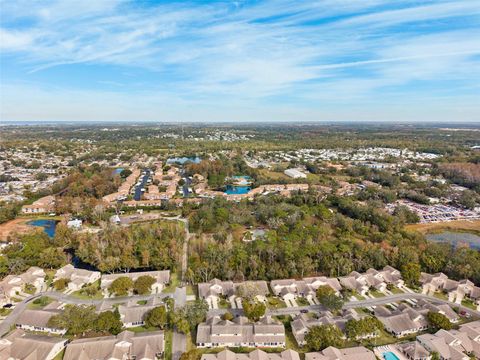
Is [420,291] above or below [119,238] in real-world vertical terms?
below

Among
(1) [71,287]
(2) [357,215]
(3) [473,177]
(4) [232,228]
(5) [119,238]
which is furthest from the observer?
(3) [473,177]

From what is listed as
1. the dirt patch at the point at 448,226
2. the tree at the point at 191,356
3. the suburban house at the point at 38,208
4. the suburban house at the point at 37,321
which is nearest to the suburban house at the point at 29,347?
the suburban house at the point at 37,321

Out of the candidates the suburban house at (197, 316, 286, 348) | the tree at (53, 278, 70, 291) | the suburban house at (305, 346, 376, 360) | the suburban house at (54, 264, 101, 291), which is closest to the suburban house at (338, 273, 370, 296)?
the suburban house at (305, 346, 376, 360)

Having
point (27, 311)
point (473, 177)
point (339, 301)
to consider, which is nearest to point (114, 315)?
point (27, 311)

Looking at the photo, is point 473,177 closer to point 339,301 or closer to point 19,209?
point 339,301

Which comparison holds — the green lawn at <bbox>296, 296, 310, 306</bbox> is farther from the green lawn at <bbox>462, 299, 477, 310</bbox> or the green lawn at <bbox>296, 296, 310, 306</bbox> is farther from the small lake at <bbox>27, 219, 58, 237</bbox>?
the small lake at <bbox>27, 219, 58, 237</bbox>

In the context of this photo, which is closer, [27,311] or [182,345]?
[182,345]
